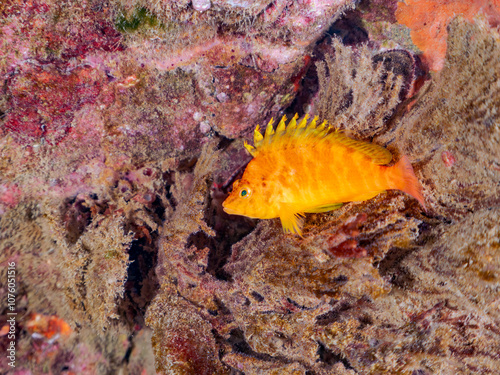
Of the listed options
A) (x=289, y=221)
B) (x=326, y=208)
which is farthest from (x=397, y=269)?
(x=289, y=221)

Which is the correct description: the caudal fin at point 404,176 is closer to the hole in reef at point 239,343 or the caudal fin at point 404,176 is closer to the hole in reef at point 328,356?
the hole in reef at point 328,356

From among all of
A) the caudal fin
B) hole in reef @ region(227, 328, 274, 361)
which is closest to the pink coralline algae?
the caudal fin

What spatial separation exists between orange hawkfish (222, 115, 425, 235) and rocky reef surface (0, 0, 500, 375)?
0.24 m

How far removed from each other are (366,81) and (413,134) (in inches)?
27.3

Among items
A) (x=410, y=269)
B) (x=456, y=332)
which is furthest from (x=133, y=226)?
(x=456, y=332)

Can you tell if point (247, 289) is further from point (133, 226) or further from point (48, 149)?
point (48, 149)

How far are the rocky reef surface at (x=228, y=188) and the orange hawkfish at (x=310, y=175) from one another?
239 millimetres

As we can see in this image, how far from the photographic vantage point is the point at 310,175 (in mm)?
2070

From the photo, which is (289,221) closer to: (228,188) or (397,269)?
(397,269)

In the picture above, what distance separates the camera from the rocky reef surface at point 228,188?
81.0 inches

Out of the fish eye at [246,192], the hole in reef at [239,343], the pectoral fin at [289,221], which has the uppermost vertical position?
the fish eye at [246,192]

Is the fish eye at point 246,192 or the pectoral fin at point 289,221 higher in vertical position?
the fish eye at point 246,192

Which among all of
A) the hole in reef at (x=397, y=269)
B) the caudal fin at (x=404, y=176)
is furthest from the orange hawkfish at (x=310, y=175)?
the hole in reef at (x=397, y=269)

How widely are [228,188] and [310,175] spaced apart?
77.2 inches
